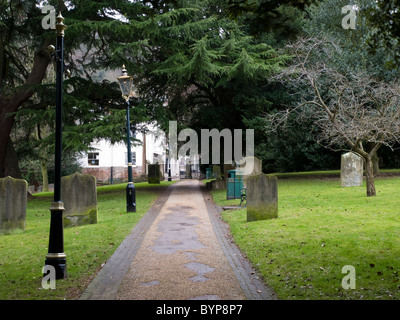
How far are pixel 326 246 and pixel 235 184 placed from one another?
9.63 metres

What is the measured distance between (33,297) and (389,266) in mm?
5606

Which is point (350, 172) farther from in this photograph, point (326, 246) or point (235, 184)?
point (326, 246)

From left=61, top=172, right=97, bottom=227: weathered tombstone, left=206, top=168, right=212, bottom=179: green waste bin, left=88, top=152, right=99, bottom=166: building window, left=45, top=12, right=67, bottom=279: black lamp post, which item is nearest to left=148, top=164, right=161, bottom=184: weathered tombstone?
left=206, top=168, right=212, bottom=179: green waste bin

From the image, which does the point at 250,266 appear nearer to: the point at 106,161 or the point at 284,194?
the point at 284,194

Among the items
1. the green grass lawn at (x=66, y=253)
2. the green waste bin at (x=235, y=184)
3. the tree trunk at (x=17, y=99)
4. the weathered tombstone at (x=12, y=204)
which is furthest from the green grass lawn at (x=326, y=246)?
the tree trunk at (x=17, y=99)

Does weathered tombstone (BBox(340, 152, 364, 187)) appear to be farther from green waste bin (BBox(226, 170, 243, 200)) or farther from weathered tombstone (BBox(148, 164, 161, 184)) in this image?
weathered tombstone (BBox(148, 164, 161, 184))

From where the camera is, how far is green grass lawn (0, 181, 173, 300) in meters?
6.46

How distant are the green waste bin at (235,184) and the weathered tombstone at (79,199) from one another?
684cm

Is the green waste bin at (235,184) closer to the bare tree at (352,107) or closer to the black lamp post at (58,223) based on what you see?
the bare tree at (352,107)

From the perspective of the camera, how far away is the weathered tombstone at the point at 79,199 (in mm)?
12750

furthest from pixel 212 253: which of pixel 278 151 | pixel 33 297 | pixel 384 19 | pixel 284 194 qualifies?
pixel 278 151

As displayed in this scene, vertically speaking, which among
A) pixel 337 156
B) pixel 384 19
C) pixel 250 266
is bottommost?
pixel 250 266

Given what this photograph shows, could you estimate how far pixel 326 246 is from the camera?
28.9 ft

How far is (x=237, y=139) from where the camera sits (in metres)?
26.7
